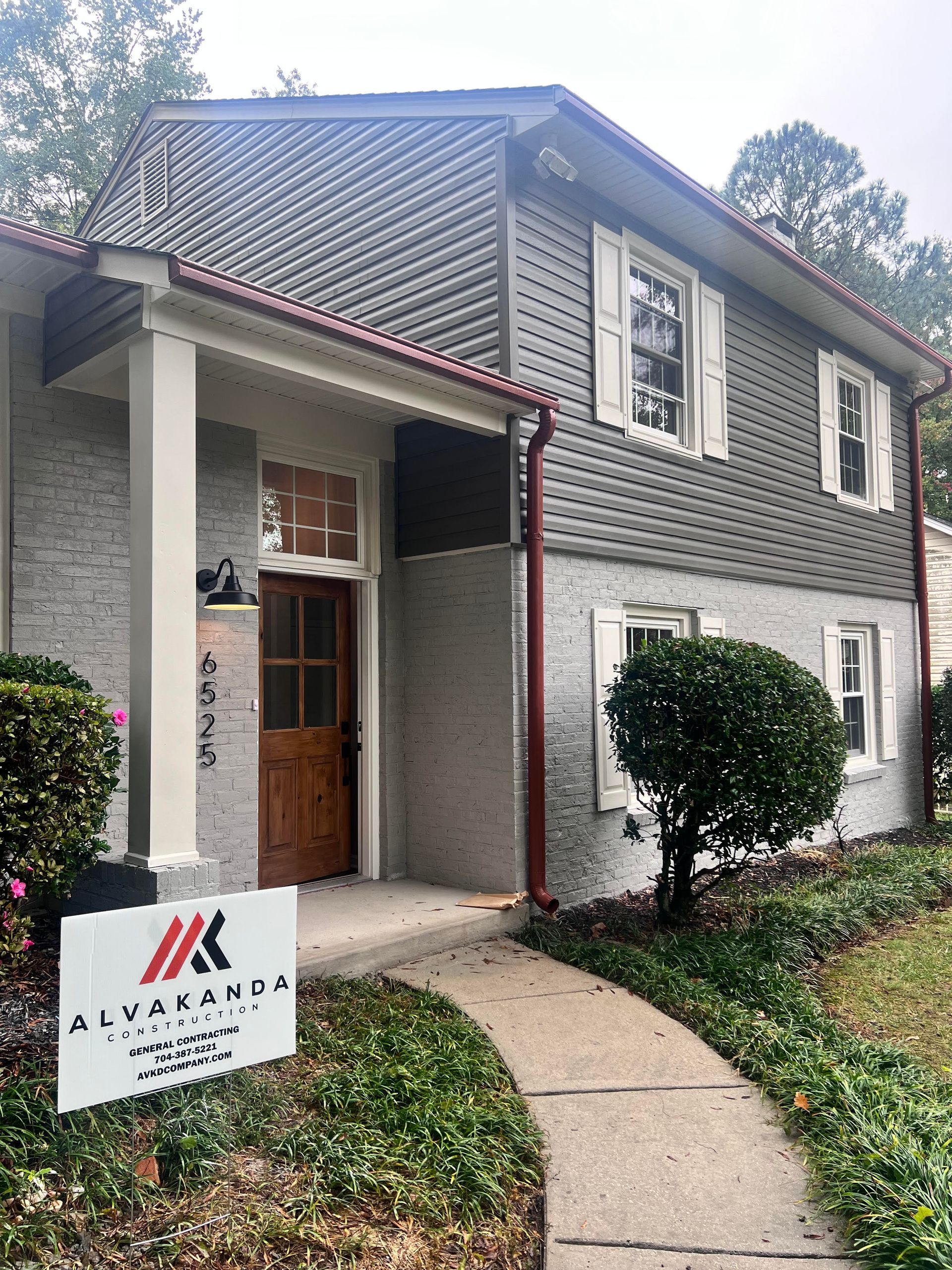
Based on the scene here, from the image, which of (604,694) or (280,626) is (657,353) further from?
(280,626)

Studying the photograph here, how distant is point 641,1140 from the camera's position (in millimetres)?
3346

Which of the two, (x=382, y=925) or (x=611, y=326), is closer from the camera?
(x=382, y=925)

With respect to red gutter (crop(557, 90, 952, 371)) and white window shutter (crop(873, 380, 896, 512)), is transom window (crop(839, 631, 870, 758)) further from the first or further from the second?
red gutter (crop(557, 90, 952, 371))

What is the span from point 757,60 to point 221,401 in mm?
46759

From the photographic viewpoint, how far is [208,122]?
891cm

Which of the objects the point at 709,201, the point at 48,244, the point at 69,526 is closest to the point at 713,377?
the point at 709,201

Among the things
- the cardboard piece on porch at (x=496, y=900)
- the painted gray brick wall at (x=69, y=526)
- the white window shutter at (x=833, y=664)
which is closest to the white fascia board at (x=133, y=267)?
the painted gray brick wall at (x=69, y=526)

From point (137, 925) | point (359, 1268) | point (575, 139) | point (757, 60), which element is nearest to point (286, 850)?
point (137, 925)

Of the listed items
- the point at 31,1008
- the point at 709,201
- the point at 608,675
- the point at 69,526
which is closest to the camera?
the point at 31,1008

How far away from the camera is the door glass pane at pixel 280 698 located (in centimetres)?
626

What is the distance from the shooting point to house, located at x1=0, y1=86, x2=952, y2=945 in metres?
4.32

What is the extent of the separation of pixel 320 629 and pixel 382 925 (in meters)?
2.24

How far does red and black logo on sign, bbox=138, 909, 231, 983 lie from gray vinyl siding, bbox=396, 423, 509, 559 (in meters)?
3.57

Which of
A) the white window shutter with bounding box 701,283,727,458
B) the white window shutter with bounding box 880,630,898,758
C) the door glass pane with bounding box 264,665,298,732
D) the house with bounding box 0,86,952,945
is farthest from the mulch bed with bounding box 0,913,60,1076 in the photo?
the white window shutter with bounding box 880,630,898,758
